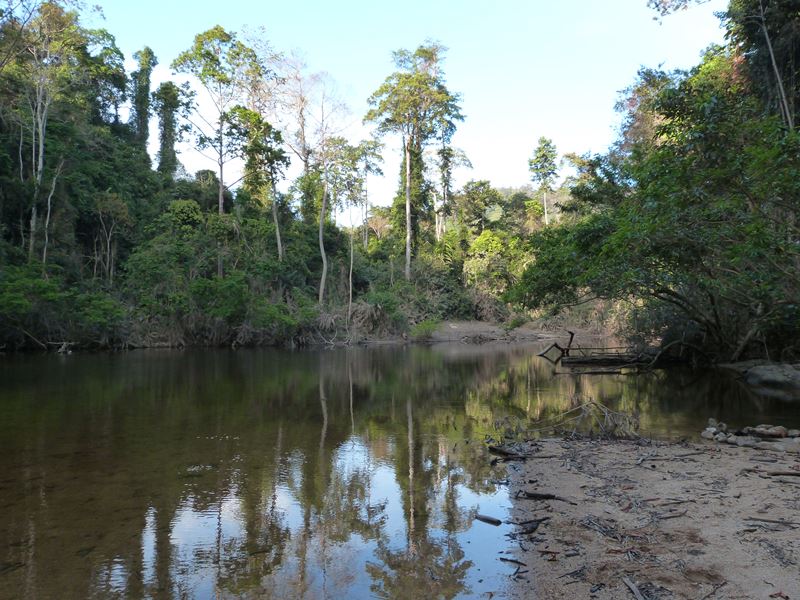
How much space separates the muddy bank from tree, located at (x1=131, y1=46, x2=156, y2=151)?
40755 mm

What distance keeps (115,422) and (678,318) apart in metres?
19.1

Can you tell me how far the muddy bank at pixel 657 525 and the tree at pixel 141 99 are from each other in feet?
134

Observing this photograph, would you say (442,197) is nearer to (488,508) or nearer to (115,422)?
(115,422)

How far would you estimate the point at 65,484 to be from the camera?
601 cm

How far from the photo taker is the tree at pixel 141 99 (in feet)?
129

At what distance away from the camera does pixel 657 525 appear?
4.38 m

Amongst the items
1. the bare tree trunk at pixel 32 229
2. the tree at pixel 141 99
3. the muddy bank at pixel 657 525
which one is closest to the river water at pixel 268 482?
the muddy bank at pixel 657 525

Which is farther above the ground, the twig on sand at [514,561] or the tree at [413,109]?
the tree at [413,109]

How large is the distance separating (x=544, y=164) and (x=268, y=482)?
44.0 metres

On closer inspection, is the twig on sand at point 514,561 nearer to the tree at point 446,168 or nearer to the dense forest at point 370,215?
the dense forest at point 370,215

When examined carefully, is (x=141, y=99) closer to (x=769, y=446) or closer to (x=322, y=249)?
(x=322, y=249)

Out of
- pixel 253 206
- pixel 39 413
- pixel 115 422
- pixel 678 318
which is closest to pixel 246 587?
pixel 115 422

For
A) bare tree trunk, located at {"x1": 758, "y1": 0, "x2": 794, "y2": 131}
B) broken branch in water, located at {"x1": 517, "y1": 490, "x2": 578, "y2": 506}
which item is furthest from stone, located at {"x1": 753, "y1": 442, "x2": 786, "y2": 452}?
bare tree trunk, located at {"x1": 758, "y1": 0, "x2": 794, "y2": 131}

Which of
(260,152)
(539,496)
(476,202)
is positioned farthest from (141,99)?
(539,496)
